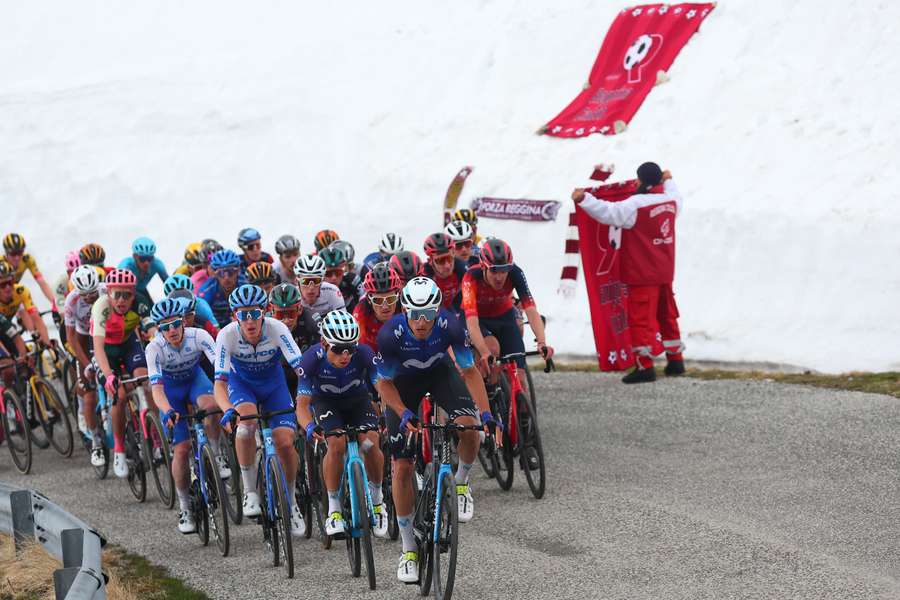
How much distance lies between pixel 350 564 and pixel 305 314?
2615 mm

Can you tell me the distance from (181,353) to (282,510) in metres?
→ 2.17

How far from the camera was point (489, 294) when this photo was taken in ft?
36.0

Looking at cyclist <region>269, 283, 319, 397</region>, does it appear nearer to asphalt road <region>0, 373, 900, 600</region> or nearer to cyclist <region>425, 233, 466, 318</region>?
cyclist <region>425, 233, 466, 318</region>

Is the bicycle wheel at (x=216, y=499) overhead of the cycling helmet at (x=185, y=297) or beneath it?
beneath

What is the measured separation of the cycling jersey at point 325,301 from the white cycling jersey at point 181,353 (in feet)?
3.12

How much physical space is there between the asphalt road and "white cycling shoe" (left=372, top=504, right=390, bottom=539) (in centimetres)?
24

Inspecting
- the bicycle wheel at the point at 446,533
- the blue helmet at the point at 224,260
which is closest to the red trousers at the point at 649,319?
the blue helmet at the point at 224,260

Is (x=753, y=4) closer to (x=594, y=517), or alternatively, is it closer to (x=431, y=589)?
(x=594, y=517)

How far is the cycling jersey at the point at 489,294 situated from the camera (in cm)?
1077

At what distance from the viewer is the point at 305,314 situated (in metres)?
10.8

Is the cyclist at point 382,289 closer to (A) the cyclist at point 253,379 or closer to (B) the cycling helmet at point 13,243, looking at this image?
(A) the cyclist at point 253,379

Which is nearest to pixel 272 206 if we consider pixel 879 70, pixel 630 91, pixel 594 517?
pixel 630 91

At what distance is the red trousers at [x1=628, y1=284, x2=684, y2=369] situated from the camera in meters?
14.8

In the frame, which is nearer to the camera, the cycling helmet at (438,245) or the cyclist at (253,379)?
the cyclist at (253,379)
